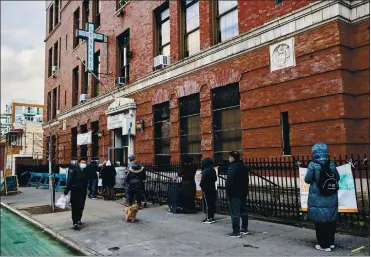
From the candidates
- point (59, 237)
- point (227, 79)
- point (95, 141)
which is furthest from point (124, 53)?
point (59, 237)

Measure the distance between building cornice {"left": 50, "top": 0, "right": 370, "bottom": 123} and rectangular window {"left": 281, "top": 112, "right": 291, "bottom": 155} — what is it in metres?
2.40

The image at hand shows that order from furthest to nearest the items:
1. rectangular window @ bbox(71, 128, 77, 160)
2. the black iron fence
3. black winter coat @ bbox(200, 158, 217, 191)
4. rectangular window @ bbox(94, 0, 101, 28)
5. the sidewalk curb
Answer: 1. rectangular window @ bbox(71, 128, 77, 160)
2. rectangular window @ bbox(94, 0, 101, 28)
3. black winter coat @ bbox(200, 158, 217, 191)
4. the black iron fence
5. the sidewalk curb

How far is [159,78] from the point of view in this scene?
1514cm

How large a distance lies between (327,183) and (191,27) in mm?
10418

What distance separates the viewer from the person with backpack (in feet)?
18.2

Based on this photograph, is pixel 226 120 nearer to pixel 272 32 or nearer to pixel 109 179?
pixel 272 32

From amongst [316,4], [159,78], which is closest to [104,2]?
[159,78]

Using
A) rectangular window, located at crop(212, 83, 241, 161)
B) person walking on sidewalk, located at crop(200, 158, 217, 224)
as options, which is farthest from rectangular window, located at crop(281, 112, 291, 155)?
person walking on sidewalk, located at crop(200, 158, 217, 224)

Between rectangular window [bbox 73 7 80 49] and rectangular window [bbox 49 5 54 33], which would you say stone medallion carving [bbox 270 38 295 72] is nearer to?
rectangular window [bbox 73 7 80 49]

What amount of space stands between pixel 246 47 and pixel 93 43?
12129 mm

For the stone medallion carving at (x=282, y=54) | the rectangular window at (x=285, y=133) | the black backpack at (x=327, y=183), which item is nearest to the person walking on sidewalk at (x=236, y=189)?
the black backpack at (x=327, y=183)

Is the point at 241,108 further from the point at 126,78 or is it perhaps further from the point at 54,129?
the point at 54,129

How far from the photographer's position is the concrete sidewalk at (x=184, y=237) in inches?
230

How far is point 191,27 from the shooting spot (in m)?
14.2
